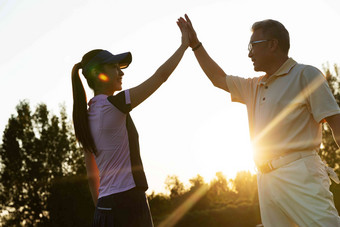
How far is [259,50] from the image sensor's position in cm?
414

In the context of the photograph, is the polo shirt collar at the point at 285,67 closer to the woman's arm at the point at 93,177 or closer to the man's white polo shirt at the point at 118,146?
the man's white polo shirt at the point at 118,146

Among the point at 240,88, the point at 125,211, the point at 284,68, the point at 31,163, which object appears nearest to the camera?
the point at 125,211

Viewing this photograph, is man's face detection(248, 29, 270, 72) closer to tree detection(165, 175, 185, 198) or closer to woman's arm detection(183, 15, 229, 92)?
woman's arm detection(183, 15, 229, 92)

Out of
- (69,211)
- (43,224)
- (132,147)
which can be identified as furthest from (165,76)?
(43,224)

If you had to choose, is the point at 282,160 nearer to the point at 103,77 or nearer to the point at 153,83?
the point at 153,83

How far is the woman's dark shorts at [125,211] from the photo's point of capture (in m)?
3.27

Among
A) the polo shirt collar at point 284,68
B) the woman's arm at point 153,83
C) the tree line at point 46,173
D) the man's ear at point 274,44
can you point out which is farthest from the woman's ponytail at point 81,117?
the tree line at point 46,173

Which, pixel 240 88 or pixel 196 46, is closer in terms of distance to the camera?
pixel 240 88

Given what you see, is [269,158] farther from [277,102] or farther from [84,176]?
[84,176]

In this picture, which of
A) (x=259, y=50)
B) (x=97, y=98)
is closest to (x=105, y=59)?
(x=97, y=98)

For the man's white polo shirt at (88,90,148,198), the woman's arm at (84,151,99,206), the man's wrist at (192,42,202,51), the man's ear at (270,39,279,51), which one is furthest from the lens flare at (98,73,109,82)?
the man's ear at (270,39,279,51)

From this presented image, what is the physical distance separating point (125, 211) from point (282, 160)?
1394 mm

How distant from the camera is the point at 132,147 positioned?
11.1 ft

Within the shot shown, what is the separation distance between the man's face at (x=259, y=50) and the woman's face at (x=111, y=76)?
1383 millimetres
